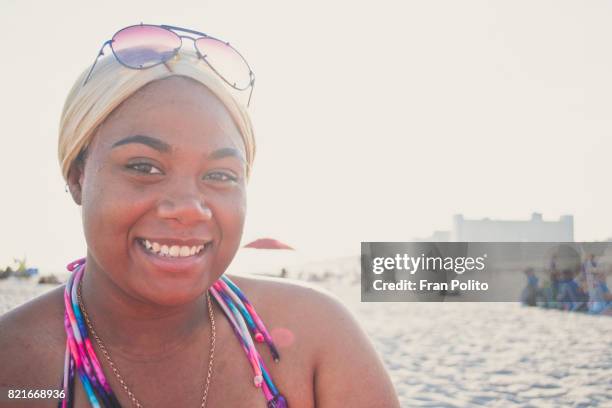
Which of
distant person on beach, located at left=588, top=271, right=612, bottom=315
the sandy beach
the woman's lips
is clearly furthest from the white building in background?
the woman's lips

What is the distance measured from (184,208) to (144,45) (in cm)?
71

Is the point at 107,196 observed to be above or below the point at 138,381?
above

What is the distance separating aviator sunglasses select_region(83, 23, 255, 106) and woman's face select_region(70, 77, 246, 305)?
Answer: 0.46 feet

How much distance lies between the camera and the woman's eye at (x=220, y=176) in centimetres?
184

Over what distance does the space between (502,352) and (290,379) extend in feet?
21.9

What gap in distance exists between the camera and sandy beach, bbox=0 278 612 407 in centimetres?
540

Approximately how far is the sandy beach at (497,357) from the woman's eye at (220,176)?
13.2ft

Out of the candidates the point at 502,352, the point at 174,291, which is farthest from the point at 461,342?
the point at 174,291

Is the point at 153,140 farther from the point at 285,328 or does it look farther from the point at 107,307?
the point at 285,328

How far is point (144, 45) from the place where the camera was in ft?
6.47

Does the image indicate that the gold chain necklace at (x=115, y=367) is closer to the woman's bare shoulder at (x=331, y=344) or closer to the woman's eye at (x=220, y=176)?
the woman's bare shoulder at (x=331, y=344)

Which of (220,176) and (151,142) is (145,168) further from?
(220,176)

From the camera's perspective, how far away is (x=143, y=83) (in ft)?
5.98

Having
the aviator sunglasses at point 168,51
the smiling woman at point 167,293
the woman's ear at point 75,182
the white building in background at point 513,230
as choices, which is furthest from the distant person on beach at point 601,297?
the white building in background at point 513,230
